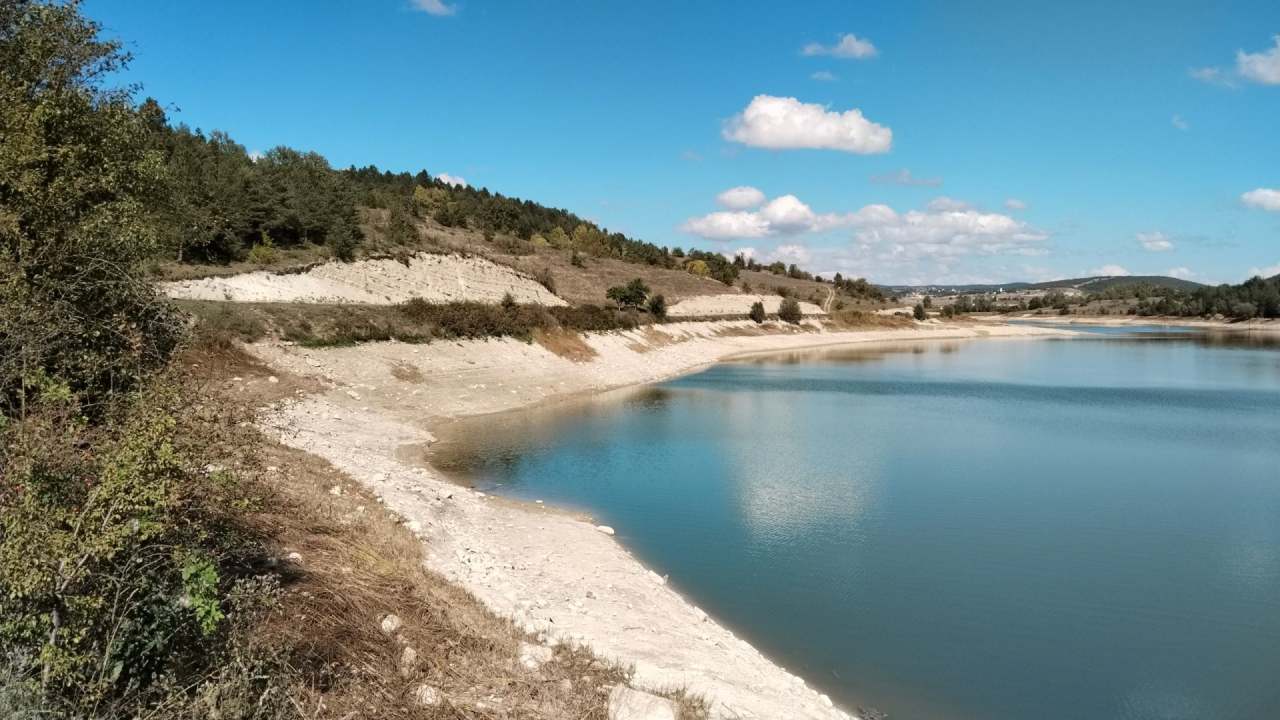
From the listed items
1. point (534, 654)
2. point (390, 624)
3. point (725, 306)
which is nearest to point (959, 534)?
point (534, 654)

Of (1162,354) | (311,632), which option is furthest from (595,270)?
(311,632)

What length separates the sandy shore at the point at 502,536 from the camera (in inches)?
327

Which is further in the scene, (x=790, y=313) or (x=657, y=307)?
(x=790, y=313)

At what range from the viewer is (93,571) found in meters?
4.75

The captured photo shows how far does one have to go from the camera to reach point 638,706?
6832mm

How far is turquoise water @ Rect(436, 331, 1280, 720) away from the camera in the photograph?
9438 millimetres

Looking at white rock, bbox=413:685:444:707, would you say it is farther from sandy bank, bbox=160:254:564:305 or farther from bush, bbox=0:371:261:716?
sandy bank, bbox=160:254:564:305

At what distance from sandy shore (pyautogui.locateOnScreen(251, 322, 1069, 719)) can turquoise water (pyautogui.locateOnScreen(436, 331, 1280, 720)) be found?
1.07 meters

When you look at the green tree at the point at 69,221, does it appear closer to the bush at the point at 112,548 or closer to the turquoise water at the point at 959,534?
the bush at the point at 112,548

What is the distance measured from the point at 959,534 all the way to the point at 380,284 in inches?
1345

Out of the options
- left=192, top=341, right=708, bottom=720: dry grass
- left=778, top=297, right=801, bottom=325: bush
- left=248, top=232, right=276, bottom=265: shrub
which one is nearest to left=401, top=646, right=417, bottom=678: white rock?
left=192, top=341, right=708, bottom=720: dry grass

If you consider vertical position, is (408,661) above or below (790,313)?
below

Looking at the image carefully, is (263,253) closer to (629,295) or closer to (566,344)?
(566,344)

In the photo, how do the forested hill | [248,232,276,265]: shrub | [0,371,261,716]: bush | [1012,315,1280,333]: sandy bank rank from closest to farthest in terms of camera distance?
[0,371,261,716]: bush
the forested hill
[248,232,276,265]: shrub
[1012,315,1280,333]: sandy bank
